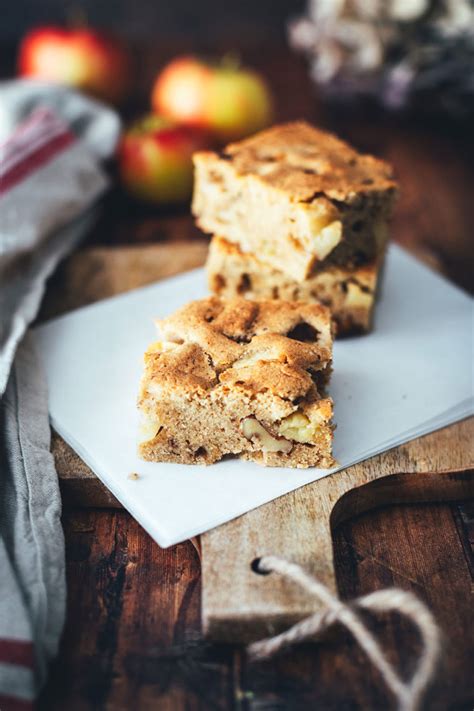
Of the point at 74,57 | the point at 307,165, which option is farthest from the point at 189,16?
the point at 307,165

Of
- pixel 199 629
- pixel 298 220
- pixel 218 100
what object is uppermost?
pixel 298 220

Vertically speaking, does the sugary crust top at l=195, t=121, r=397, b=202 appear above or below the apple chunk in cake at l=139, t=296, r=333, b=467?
above

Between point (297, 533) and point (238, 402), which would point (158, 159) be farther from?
point (297, 533)

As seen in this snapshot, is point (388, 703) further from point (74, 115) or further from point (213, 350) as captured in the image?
point (74, 115)

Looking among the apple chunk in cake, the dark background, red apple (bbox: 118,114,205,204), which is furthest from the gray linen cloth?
the dark background

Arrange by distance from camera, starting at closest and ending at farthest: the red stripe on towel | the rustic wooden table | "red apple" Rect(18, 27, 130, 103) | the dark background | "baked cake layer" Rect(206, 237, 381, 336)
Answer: the rustic wooden table → "baked cake layer" Rect(206, 237, 381, 336) → the red stripe on towel → "red apple" Rect(18, 27, 130, 103) → the dark background

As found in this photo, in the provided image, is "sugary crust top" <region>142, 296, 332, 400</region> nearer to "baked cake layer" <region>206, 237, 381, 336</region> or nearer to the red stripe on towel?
"baked cake layer" <region>206, 237, 381, 336</region>

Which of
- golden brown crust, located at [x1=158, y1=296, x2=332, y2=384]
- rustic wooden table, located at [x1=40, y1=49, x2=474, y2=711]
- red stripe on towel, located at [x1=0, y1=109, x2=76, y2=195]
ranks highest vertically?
red stripe on towel, located at [x1=0, y1=109, x2=76, y2=195]

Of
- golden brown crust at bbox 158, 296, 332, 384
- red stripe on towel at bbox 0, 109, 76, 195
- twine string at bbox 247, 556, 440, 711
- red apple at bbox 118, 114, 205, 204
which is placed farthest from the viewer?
red apple at bbox 118, 114, 205, 204
